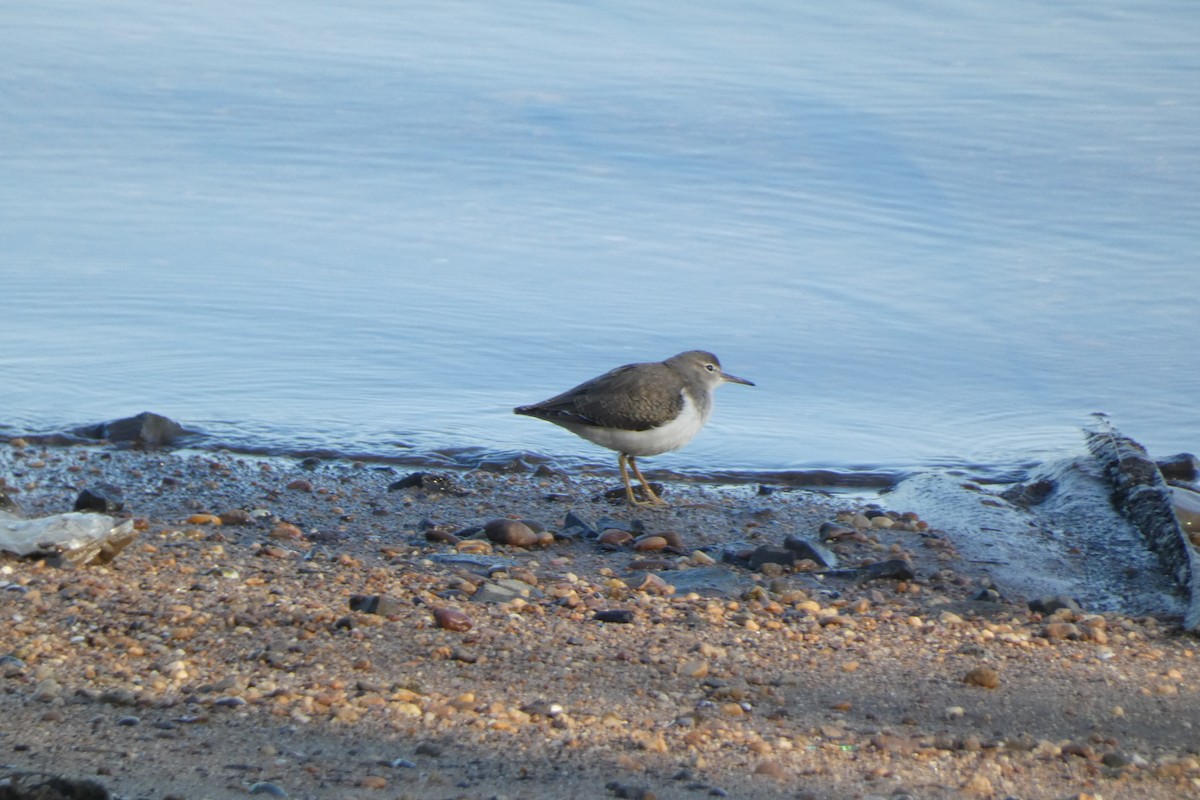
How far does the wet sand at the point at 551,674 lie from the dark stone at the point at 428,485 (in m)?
0.62

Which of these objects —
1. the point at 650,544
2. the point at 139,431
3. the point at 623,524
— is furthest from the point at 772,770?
the point at 139,431

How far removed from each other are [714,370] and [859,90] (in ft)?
25.4

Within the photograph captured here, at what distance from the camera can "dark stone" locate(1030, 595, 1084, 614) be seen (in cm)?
568

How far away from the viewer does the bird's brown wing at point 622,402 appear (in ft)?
24.6

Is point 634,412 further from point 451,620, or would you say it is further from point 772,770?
point 772,770

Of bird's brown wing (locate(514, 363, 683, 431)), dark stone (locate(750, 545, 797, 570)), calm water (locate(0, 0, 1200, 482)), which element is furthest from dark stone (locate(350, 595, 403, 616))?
calm water (locate(0, 0, 1200, 482))

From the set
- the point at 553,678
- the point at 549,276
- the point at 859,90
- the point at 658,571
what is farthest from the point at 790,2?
the point at 553,678

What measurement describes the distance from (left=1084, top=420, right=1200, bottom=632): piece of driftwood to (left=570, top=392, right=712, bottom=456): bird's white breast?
2135 mm

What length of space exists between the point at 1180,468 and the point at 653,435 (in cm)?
291

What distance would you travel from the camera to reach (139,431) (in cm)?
779

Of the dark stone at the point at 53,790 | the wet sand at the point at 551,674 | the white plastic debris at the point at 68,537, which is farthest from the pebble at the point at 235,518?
the dark stone at the point at 53,790

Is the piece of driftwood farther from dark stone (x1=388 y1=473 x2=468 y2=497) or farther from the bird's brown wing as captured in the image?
dark stone (x1=388 y1=473 x2=468 y2=497)

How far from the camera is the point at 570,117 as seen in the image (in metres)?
14.4

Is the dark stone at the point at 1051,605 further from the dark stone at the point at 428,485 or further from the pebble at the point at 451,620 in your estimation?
the dark stone at the point at 428,485
